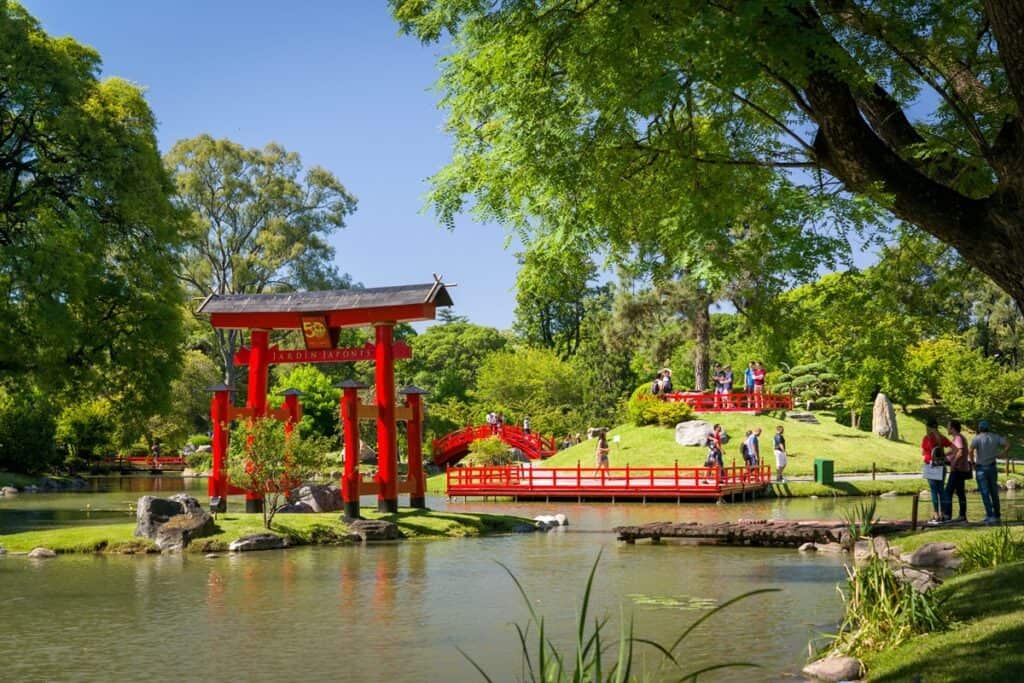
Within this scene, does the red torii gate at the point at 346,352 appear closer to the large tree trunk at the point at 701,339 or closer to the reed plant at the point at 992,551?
the reed plant at the point at 992,551

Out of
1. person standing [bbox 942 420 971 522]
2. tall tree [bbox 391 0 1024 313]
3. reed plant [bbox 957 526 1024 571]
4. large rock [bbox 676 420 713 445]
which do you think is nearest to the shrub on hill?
large rock [bbox 676 420 713 445]

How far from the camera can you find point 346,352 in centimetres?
2464

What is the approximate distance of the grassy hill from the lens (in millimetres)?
38312

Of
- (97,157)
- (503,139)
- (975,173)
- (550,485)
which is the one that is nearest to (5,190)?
(97,157)

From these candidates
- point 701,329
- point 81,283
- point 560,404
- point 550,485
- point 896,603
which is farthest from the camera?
point 560,404

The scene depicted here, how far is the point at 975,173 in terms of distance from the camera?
33.3ft

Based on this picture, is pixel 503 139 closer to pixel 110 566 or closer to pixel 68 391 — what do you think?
pixel 110 566

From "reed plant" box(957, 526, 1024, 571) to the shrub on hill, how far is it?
28.8 meters

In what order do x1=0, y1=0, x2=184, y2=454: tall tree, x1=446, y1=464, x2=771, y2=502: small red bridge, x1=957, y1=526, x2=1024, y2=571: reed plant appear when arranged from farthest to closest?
x1=446, y1=464, x2=771, y2=502: small red bridge
x1=0, y1=0, x2=184, y2=454: tall tree
x1=957, y1=526, x2=1024, y2=571: reed plant

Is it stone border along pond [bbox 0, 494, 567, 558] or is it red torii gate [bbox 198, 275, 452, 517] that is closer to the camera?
stone border along pond [bbox 0, 494, 567, 558]

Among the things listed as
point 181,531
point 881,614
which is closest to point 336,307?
point 181,531

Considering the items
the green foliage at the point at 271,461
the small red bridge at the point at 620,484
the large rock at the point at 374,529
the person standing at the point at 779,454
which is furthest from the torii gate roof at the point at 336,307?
the person standing at the point at 779,454

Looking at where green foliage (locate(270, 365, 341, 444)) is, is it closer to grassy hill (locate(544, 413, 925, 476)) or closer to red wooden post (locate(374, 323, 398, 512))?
grassy hill (locate(544, 413, 925, 476))

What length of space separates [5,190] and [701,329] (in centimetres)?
2872
